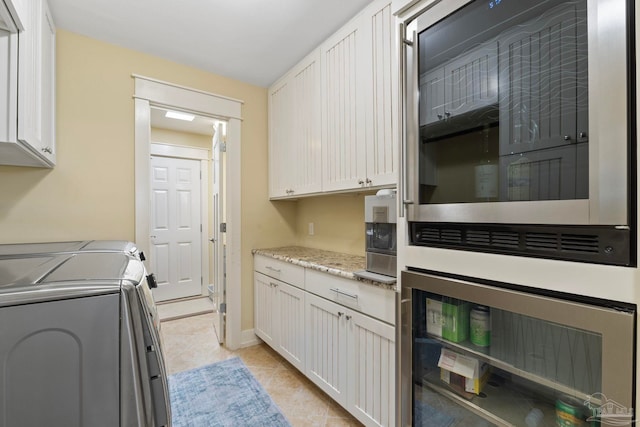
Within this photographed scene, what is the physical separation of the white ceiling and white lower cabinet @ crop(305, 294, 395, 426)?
5.89ft

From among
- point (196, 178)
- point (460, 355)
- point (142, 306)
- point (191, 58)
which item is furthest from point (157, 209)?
point (460, 355)

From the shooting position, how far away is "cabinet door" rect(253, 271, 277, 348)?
240 centimetres

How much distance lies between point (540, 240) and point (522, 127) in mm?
358

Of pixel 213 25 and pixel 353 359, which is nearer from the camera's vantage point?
pixel 353 359

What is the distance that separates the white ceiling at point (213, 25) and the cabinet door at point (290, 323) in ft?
5.89

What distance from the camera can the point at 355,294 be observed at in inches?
61.9

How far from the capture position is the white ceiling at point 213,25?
1.71 meters

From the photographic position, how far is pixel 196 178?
162 inches

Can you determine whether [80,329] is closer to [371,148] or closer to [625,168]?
[625,168]

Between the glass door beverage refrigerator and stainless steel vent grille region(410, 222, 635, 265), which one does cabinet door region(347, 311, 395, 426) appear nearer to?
the glass door beverage refrigerator

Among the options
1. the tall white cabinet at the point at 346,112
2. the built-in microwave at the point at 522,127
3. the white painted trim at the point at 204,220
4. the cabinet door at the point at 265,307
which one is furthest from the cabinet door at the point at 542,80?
the white painted trim at the point at 204,220

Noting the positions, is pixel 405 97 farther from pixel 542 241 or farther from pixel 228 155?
pixel 228 155

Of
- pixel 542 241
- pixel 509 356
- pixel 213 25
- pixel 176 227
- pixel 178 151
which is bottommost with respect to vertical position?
pixel 509 356

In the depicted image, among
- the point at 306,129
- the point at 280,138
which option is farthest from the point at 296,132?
the point at 280,138
